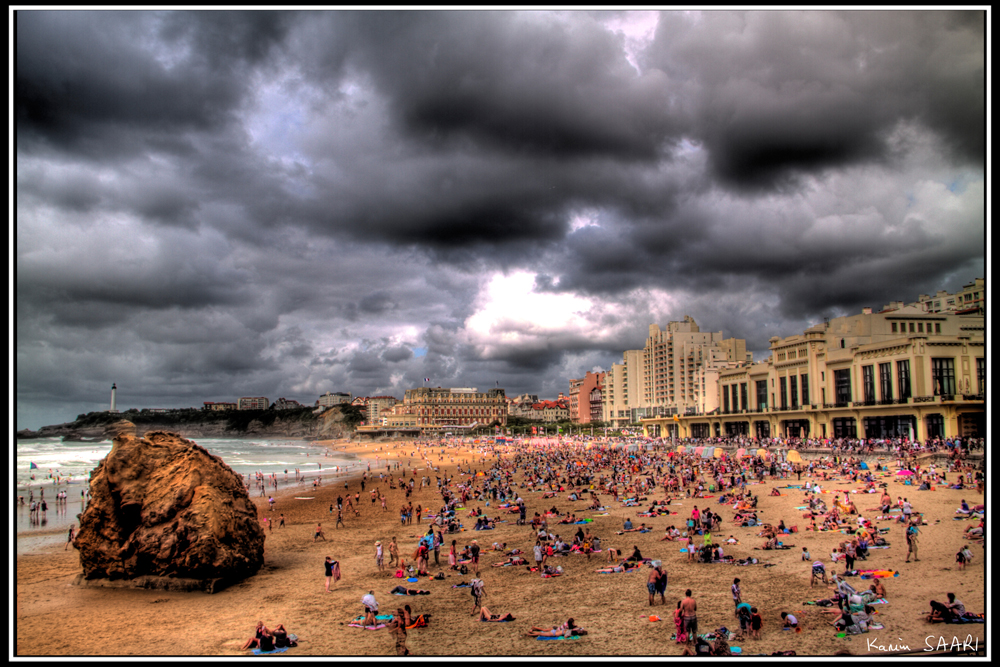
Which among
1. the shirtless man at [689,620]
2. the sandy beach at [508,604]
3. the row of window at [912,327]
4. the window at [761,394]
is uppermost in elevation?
the row of window at [912,327]

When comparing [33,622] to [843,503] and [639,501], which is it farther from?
[843,503]

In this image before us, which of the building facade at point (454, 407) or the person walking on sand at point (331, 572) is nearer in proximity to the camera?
the person walking on sand at point (331, 572)

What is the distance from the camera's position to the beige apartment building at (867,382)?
135 ft

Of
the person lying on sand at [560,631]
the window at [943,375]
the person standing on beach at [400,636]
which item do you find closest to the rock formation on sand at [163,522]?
the person standing on beach at [400,636]

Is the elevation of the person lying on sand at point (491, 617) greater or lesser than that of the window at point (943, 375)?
lesser

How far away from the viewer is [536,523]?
74.3 ft

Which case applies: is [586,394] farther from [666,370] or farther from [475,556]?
[475,556]

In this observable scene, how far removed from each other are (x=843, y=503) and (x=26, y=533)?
117ft

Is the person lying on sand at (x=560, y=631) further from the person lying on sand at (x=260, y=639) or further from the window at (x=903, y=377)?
the window at (x=903, y=377)

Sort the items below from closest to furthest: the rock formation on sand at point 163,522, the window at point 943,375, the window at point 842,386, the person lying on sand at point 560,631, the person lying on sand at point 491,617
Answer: the person lying on sand at point 560,631 → the person lying on sand at point 491,617 → the rock formation on sand at point 163,522 → the window at point 943,375 → the window at point 842,386

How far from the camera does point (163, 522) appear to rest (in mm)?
15383

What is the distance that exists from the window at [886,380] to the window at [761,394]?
17891mm

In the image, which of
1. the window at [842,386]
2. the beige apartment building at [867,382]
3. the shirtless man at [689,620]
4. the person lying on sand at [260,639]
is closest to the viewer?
the shirtless man at [689,620]

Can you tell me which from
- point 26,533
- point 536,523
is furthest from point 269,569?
point 26,533
